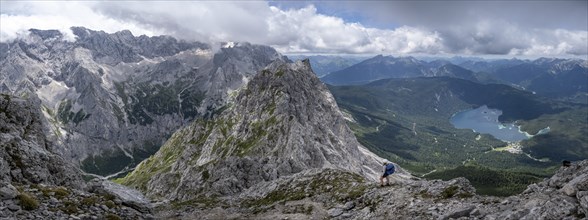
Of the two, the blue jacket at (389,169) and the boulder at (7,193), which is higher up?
the boulder at (7,193)

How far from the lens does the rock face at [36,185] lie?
28.4 meters

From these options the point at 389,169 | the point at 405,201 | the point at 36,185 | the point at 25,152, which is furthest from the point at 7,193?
the point at 389,169

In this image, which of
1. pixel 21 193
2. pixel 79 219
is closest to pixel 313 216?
pixel 79 219

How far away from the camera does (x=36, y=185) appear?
34969mm

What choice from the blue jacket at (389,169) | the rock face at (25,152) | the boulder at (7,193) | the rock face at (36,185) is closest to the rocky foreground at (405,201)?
the blue jacket at (389,169)

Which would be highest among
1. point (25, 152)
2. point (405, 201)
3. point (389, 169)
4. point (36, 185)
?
point (36, 185)

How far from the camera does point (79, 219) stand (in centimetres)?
2972

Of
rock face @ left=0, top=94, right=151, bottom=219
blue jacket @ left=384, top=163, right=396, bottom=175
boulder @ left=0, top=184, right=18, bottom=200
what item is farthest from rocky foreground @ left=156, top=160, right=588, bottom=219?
boulder @ left=0, top=184, right=18, bottom=200

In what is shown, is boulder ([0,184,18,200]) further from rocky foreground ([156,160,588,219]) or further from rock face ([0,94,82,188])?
rocky foreground ([156,160,588,219])

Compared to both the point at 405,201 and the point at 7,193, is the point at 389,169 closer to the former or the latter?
the point at 405,201

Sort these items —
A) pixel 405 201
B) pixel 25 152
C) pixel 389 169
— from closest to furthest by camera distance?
pixel 405 201
pixel 389 169
pixel 25 152

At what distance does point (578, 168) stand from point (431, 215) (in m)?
11.5

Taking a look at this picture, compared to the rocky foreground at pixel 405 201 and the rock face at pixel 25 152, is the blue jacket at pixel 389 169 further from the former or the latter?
the rock face at pixel 25 152

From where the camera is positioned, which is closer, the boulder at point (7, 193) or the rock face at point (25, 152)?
the boulder at point (7, 193)
